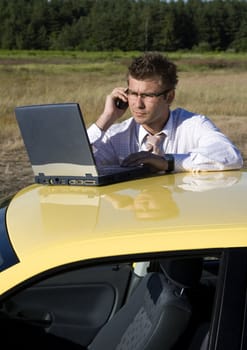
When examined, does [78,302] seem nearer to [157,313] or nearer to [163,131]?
[163,131]

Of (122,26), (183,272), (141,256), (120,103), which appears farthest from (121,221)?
(122,26)

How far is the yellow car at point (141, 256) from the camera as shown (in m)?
1.79

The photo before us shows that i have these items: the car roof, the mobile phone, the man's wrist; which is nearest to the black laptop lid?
the car roof

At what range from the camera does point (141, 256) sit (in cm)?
179

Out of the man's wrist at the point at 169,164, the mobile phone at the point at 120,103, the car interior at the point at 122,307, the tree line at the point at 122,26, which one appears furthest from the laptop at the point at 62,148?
the tree line at the point at 122,26

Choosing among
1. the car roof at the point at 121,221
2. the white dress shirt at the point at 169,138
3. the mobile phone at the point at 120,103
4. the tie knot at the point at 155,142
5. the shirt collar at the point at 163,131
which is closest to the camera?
the car roof at the point at 121,221

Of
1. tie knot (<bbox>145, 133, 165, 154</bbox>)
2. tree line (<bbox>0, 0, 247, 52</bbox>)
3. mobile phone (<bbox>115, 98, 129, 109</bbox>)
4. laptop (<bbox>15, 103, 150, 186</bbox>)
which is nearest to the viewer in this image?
laptop (<bbox>15, 103, 150, 186</bbox>)

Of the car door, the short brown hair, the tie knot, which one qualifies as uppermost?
the short brown hair

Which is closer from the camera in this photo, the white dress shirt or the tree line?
the white dress shirt

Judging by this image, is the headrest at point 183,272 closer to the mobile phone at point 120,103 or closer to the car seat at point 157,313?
the car seat at point 157,313

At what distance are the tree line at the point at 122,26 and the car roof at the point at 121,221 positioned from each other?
96.9 meters

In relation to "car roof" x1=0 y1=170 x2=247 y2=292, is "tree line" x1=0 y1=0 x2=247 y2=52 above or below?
below

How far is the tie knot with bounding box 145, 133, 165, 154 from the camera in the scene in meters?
3.21

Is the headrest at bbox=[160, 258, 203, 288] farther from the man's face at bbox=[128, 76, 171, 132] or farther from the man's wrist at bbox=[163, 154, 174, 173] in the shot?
the man's face at bbox=[128, 76, 171, 132]
